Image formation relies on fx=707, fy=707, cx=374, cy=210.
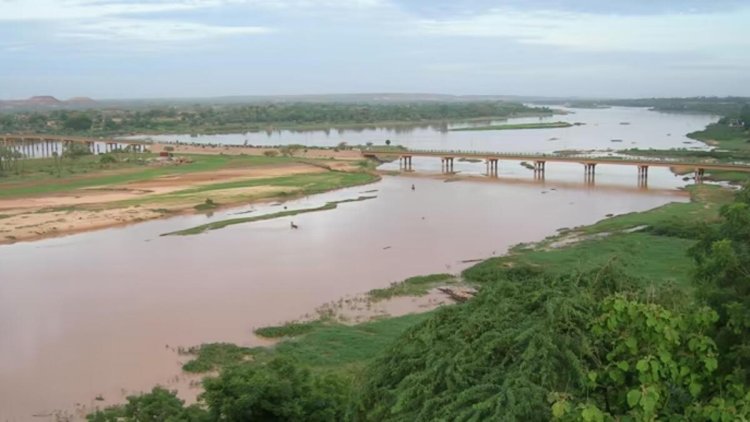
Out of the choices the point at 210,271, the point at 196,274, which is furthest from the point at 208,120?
the point at 196,274

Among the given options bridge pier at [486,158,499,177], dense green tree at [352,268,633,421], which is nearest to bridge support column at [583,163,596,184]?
bridge pier at [486,158,499,177]

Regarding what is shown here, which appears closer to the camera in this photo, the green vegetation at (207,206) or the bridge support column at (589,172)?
the green vegetation at (207,206)

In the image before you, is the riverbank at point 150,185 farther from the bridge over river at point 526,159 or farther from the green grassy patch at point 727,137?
the green grassy patch at point 727,137

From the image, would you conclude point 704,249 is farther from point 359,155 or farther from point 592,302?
point 359,155

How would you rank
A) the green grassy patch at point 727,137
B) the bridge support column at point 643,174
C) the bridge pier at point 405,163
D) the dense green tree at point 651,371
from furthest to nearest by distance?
the green grassy patch at point 727,137
the bridge pier at point 405,163
the bridge support column at point 643,174
the dense green tree at point 651,371

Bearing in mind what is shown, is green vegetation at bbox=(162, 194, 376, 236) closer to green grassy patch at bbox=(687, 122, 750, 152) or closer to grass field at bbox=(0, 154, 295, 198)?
grass field at bbox=(0, 154, 295, 198)

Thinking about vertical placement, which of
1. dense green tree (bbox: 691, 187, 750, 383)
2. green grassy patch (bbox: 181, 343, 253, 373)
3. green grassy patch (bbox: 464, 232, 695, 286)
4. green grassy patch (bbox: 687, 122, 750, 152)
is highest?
green grassy patch (bbox: 687, 122, 750, 152)

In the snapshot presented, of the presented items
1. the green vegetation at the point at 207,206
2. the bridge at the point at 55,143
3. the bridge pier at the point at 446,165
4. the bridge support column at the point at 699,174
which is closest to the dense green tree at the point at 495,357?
the green vegetation at the point at 207,206
